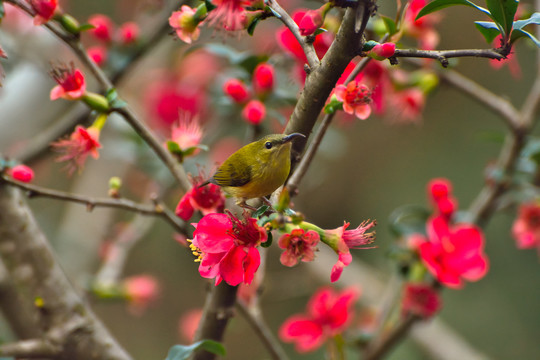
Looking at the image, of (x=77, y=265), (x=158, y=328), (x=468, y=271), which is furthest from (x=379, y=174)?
(x=468, y=271)

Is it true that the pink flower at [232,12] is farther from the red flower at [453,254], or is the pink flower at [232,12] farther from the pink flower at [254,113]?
the red flower at [453,254]

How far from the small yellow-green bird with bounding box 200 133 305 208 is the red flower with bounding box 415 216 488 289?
46 cm

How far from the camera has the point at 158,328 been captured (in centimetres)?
317

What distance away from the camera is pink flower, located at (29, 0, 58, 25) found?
68cm

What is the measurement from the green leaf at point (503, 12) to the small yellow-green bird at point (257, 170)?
265 millimetres

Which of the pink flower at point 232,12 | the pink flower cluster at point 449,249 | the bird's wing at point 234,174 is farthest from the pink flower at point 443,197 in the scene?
the pink flower at point 232,12

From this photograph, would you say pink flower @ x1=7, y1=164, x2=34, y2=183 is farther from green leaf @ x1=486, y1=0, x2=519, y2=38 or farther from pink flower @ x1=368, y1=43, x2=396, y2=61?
green leaf @ x1=486, y1=0, x2=519, y2=38

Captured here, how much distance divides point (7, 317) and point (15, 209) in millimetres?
316

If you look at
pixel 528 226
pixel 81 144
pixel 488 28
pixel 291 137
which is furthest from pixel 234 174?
pixel 528 226

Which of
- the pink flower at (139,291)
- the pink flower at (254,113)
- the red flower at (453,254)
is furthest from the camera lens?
the pink flower at (139,291)

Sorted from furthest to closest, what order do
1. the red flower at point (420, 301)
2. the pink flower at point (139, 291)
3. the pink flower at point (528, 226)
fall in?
the pink flower at point (139, 291), the pink flower at point (528, 226), the red flower at point (420, 301)

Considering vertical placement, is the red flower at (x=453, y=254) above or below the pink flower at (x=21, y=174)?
below

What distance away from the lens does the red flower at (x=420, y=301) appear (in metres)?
1.11

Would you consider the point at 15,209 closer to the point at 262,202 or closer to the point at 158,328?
the point at 262,202
